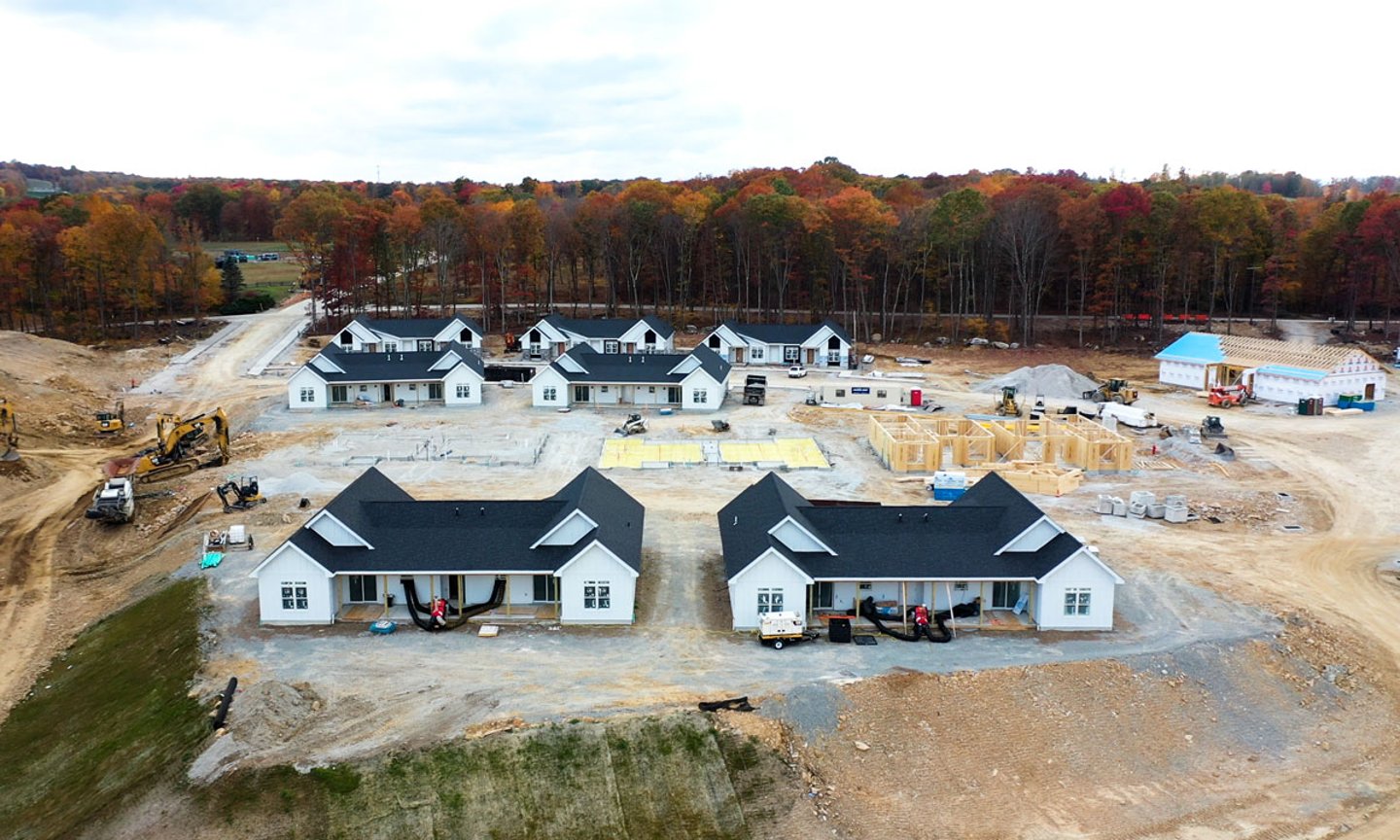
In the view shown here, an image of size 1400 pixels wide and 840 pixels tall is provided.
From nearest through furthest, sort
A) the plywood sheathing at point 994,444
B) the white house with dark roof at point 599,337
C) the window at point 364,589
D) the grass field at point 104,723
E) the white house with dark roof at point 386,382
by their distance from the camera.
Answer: the grass field at point 104,723 < the window at point 364,589 < the plywood sheathing at point 994,444 < the white house with dark roof at point 386,382 < the white house with dark roof at point 599,337

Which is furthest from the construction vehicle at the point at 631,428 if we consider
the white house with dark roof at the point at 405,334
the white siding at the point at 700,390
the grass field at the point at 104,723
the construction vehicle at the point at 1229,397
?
the construction vehicle at the point at 1229,397

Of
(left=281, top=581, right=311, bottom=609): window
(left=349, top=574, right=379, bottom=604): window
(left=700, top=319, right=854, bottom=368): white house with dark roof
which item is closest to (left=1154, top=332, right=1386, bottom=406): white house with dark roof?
(left=700, top=319, right=854, bottom=368): white house with dark roof

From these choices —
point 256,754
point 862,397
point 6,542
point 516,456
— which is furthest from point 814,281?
point 256,754

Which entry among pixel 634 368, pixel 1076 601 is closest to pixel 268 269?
pixel 634 368

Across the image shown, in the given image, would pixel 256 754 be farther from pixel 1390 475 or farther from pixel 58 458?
pixel 1390 475

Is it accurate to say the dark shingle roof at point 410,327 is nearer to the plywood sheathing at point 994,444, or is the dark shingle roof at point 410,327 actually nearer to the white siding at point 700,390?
the white siding at point 700,390

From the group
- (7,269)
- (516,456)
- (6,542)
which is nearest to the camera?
(6,542)
